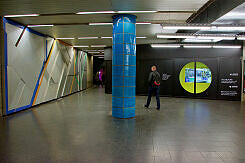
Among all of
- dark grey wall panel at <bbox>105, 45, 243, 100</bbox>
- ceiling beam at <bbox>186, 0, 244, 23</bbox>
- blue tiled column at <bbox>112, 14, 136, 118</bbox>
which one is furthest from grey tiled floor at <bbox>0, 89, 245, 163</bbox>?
dark grey wall panel at <bbox>105, 45, 243, 100</bbox>

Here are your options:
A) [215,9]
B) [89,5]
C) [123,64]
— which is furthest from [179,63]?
[89,5]

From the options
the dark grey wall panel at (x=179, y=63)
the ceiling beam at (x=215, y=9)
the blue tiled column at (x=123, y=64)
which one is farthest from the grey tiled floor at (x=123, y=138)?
the dark grey wall panel at (x=179, y=63)

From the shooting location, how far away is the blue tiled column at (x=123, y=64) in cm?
614

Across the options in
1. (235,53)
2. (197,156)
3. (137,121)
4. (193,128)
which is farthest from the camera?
(235,53)

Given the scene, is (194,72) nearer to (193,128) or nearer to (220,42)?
(220,42)

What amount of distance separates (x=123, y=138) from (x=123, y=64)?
8.30 feet

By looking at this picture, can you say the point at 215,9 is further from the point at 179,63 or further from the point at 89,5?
the point at 179,63

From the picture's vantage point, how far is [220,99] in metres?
10.6

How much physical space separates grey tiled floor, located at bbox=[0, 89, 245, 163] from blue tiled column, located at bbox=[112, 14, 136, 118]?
513 mm

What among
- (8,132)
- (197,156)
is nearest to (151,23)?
(197,156)

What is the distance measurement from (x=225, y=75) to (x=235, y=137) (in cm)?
676

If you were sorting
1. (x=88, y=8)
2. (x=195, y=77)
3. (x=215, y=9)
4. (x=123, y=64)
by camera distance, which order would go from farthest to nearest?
(x=195, y=77) < (x=215, y=9) < (x=123, y=64) < (x=88, y=8)

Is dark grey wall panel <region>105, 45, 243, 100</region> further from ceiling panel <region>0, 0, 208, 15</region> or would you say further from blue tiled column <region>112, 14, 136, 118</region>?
ceiling panel <region>0, 0, 208, 15</region>

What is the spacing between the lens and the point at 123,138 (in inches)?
174
